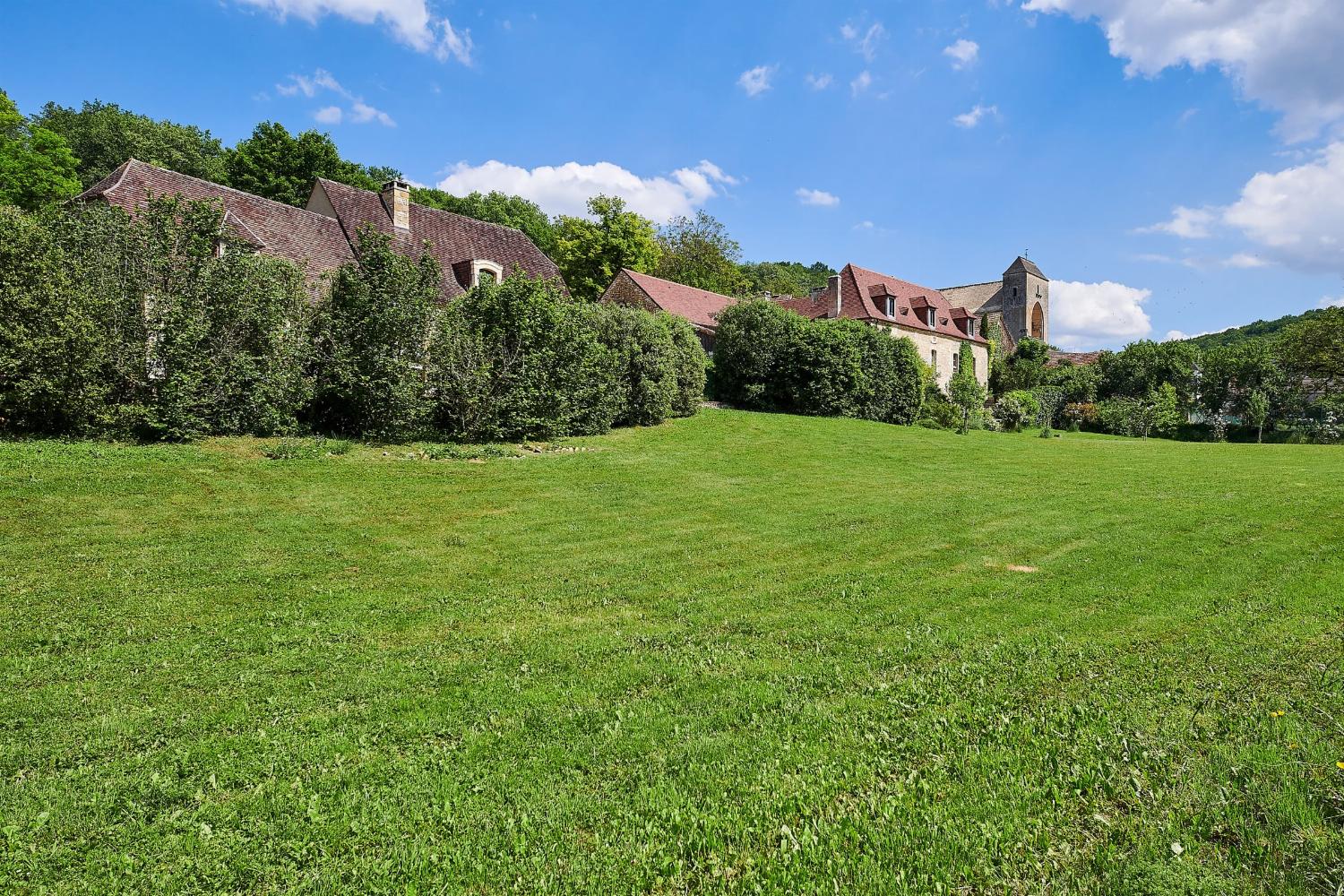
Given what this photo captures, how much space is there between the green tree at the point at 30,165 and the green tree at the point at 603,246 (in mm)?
25235

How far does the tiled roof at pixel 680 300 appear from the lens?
3538cm

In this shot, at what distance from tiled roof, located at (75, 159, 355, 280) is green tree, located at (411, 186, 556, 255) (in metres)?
30.8

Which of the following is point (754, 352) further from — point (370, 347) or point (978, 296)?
point (978, 296)

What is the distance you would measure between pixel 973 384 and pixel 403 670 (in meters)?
35.6

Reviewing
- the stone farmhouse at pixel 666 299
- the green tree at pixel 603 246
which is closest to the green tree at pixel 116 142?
the green tree at pixel 603 246

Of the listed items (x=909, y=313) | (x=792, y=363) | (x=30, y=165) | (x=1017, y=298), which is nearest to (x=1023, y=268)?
(x=1017, y=298)

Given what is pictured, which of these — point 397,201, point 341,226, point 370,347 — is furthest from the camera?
point 397,201

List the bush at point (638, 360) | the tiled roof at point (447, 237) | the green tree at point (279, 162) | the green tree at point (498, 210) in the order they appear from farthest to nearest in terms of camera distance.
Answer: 1. the green tree at point (498, 210)
2. the green tree at point (279, 162)
3. the tiled roof at point (447, 237)
4. the bush at point (638, 360)

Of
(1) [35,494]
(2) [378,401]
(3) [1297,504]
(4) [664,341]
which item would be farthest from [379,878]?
(4) [664,341]

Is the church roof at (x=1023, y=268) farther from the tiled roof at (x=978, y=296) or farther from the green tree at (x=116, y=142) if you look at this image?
the green tree at (x=116, y=142)

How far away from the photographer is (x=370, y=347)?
14.0 metres

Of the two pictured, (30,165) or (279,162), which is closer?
(30,165)

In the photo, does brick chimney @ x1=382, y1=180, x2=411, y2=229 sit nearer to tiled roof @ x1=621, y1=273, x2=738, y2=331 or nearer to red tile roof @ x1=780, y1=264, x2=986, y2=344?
tiled roof @ x1=621, y1=273, x2=738, y2=331

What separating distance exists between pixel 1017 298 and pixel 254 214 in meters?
72.0
